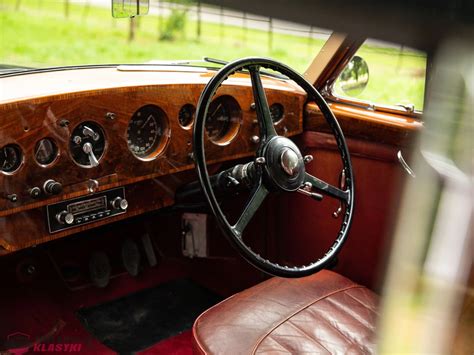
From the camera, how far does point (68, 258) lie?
2760mm

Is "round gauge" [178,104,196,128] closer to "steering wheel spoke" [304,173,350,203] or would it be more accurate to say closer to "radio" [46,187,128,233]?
"radio" [46,187,128,233]

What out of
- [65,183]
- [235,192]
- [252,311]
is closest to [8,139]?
[65,183]

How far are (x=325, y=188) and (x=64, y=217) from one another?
887 millimetres

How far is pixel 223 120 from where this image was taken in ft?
7.99

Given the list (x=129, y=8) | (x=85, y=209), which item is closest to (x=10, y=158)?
(x=85, y=209)

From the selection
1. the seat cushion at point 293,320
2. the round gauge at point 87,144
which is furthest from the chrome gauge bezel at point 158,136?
the seat cushion at point 293,320

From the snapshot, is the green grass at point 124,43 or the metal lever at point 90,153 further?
the metal lever at point 90,153

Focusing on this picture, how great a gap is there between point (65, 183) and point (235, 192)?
0.56 m

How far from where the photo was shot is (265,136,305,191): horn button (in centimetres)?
189

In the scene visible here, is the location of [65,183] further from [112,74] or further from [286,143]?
[286,143]

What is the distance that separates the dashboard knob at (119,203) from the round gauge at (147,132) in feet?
0.57

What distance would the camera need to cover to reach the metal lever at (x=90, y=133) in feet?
6.52

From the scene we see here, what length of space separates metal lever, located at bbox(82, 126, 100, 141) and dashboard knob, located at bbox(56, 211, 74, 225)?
27 centimetres

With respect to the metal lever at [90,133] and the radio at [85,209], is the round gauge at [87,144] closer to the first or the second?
the metal lever at [90,133]
